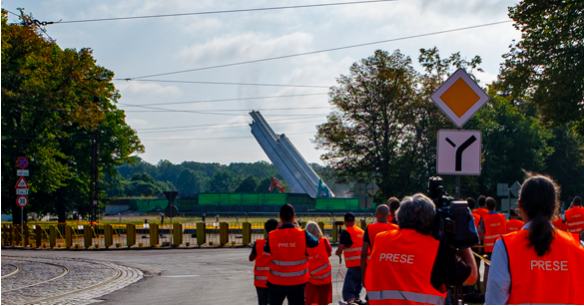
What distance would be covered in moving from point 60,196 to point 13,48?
16857 millimetres

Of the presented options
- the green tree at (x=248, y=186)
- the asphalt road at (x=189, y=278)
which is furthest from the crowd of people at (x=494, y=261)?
the green tree at (x=248, y=186)

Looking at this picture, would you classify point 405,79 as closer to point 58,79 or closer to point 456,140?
point 58,79

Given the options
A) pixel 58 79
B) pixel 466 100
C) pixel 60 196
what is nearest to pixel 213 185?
pixel 60 196

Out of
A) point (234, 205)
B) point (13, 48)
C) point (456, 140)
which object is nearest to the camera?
point (456, 140)

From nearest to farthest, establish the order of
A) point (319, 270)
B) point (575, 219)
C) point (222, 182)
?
point (319, 270)
point (575, 219)
point (222, 182)

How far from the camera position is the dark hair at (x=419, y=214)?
4363 millimetres

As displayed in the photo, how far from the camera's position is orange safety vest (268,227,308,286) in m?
8.00

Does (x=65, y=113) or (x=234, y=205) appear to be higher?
(x=65, y=113)

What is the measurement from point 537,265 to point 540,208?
0.32m

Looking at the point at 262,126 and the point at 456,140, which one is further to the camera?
the point at 262,126

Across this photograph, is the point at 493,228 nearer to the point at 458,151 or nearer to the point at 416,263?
the point at 458,151

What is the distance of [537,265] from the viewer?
12.5ft

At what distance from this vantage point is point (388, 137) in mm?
43094

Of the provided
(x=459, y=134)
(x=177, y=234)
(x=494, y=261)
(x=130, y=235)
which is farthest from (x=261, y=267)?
(x=130, y=235)
